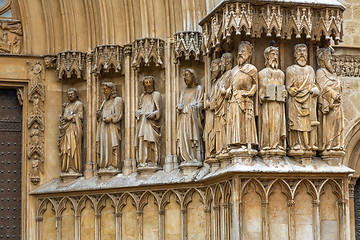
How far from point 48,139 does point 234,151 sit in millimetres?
3898

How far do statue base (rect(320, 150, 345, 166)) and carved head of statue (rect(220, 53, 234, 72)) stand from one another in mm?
1641

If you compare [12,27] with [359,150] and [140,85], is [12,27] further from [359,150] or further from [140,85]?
[359,150]

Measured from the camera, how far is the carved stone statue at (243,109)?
34.1ft

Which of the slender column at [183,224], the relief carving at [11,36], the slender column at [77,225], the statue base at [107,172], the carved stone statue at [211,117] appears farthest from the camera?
the relief carving at [11,36]

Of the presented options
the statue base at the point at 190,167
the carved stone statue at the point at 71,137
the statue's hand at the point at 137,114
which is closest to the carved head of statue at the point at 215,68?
the statue base at the point at 190,167

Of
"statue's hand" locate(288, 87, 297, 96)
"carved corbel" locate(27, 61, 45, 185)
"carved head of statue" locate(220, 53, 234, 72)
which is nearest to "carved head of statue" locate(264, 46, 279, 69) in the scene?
"statue's hand" locate(288, 87, 297, 96)

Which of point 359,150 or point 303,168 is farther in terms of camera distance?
point 359,150

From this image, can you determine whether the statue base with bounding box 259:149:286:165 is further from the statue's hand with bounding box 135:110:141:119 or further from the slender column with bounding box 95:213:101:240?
the slender column with bounding box 95:213:101:240

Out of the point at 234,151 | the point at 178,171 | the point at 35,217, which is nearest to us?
the point at 234,151

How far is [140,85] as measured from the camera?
40.9ft

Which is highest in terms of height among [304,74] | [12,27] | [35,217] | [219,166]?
[12,27]

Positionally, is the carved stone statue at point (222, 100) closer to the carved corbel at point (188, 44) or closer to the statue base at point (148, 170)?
the carved corbel at point (188, 44)

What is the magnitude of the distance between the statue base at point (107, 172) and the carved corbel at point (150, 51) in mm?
1638

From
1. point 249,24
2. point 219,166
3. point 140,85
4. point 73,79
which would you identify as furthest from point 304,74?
point 73,79
